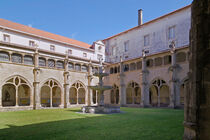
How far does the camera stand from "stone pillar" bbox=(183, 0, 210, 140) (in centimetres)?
360

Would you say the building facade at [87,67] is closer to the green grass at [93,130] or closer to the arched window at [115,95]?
the arched window at [115,95]

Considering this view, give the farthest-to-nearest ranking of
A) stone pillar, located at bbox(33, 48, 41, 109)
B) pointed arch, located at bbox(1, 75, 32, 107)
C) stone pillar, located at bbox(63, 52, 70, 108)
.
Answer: pointed arch, located at bbox(1, 75, 32, 107) → stone pillar, located at bbox(63, 52, 70, 108) → stone pillar, located at bbox(33, 48, 41, 109)

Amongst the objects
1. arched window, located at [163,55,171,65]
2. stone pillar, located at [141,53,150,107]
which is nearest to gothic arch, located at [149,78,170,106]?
stone pillar, located at [141,53,150,107]

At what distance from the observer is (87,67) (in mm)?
30844

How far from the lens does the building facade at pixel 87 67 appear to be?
882 inches

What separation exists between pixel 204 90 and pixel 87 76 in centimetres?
2743

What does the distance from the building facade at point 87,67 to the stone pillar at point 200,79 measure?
65.0 feet

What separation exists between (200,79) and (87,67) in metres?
27.7

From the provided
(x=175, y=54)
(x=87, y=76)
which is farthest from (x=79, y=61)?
(x=175, y=54)

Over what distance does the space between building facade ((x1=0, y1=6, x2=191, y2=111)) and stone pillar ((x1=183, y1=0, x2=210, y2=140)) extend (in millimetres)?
19826

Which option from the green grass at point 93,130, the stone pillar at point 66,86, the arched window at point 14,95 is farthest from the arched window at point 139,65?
the arched window at point 14,95

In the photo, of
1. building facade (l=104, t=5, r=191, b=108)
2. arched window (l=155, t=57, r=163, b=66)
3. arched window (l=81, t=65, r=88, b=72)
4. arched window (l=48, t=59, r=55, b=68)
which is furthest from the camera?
arched window (l=81, t=65, r=88, b=72)

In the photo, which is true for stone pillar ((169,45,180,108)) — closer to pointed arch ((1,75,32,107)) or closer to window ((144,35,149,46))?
window ((144,35,149,46))

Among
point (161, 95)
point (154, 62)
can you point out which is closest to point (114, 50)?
point (161, 95)
